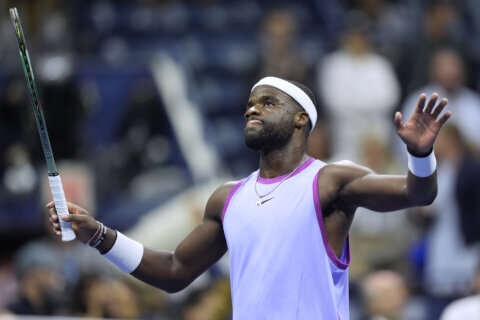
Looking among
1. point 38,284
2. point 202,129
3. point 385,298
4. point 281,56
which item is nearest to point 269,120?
point 385,298

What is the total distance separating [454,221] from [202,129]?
4002 mm

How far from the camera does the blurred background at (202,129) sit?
8.24 meters

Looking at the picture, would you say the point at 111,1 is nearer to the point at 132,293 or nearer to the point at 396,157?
the point at 396,157

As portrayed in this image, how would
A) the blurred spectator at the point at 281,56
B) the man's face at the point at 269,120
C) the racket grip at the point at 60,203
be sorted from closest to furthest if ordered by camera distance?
the racket grip at the point at 60,203 < the man's face at the point at 269,120 < the blurred spectator at the point at 281,56

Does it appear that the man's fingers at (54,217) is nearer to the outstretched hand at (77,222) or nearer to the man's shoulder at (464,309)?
the outstretched hand at (77,222)

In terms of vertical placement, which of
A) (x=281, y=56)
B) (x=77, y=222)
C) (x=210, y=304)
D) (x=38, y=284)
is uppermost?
(x=281, y=56)

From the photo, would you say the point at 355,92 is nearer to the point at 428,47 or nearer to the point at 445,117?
the point at 428,47

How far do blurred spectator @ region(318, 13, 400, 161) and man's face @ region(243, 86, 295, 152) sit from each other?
559cm

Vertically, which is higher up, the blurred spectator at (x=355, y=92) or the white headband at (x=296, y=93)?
the blurred spectator at (x=355, y=92)

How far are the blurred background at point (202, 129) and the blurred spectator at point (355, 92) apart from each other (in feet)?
0.05

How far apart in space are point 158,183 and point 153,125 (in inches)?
27.8

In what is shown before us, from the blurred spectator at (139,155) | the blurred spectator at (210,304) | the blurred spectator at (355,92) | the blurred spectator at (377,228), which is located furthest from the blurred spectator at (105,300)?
the blurred spectator at (355,92)

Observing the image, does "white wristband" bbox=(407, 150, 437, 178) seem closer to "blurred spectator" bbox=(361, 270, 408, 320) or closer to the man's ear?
the man's ear

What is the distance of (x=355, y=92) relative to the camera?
1046cm
